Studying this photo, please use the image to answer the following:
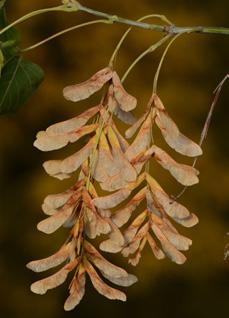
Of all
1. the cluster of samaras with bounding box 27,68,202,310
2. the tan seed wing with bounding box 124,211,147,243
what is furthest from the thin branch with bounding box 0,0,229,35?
the tan seed wing with bounding box 124,211,147,243

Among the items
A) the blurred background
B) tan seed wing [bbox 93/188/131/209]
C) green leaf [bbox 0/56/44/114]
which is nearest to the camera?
tan seed wing [bbox 93/188/131/209]

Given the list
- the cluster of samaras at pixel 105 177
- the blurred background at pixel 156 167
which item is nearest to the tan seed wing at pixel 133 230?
the cluster of samaras at pixel 105 177

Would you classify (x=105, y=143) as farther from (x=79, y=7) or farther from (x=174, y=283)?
(x=174, y=283)

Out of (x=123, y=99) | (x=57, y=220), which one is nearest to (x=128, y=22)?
(x=123, y=99)

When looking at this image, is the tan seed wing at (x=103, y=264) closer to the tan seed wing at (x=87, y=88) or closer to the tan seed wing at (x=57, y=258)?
the tan seed wing at (x=57, y=258)

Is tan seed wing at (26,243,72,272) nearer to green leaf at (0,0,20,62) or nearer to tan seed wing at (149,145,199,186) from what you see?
tan seed wing at (149,145,199,186)

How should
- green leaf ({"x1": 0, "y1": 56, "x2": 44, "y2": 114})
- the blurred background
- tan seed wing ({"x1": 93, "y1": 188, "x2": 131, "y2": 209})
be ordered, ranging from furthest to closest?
1. the blurred background
2. green leaf ({"x1": 0, "y1": 56, "x2": 44, "y2": 114})
3. tan seed wing ({"x1": 93, "y1": 188, "x2": 131, "y2": 209})

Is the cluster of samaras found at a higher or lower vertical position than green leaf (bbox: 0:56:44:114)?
lower
